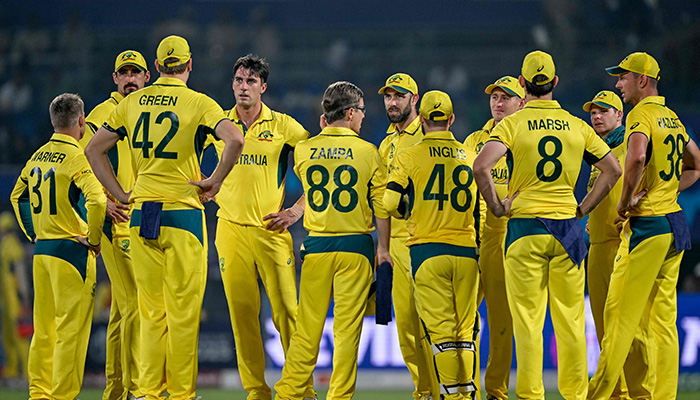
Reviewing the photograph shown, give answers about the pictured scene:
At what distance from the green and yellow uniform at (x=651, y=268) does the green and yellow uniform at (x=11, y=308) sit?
9155 millimetres

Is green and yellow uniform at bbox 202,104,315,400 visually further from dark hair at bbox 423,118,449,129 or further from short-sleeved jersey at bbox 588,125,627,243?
short-sleeved jersey at bbox 588,125,627,243

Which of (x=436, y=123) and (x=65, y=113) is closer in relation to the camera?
(x=436, y=123)

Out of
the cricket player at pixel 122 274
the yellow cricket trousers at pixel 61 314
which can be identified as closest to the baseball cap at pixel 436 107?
the cricket player at pixel 122 274

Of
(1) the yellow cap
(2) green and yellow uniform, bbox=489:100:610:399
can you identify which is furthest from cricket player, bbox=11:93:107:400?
(1) the yellow cap

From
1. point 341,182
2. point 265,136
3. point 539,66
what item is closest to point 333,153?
point 341,182

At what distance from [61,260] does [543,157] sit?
13.3ft

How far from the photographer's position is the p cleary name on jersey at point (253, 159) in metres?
6.68

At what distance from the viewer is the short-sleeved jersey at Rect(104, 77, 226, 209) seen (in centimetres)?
579

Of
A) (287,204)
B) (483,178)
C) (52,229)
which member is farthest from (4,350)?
(483,178)

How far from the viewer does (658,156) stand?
6.28m

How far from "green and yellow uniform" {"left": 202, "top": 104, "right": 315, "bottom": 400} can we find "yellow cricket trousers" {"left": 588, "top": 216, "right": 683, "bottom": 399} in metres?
2.48

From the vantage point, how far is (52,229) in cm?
663

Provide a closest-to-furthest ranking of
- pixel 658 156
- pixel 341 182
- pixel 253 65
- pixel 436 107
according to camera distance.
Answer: pixel 341 182
pixel 436 107
pixel 658 156
pixel 253 65

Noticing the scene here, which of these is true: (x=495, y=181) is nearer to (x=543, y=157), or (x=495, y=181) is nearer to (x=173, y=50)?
(x=543, y=157)
